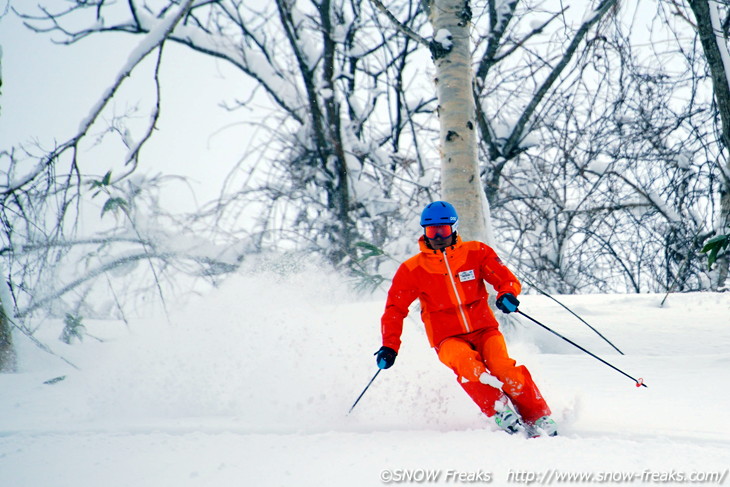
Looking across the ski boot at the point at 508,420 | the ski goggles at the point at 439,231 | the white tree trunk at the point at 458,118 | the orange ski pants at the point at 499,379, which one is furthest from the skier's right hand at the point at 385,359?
the white tree trunk at the point at 458,118

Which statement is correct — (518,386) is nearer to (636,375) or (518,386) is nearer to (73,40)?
(636,375)

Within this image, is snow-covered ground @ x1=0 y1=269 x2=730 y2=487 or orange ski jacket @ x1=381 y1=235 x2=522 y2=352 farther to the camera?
orange ski jacket @ x1=381 y1=235 x2=522 y2=352

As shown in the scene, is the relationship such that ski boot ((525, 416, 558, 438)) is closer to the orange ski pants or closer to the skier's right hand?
the orange ski pants

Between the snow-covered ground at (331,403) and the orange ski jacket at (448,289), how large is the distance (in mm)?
462

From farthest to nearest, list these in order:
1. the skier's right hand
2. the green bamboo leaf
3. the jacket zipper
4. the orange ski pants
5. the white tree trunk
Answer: the green bamboo leaf
the white tree trunk
the jacket zipper
the skier's right hand
the orange ski pants

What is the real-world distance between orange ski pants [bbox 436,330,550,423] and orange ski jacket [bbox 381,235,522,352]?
0.63 feet

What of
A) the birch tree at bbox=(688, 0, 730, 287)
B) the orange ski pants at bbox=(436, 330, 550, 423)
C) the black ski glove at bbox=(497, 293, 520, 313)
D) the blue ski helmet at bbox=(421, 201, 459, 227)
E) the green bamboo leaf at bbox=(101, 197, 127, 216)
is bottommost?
the orange ski pants at bbox=(436, 330, 550, 423)

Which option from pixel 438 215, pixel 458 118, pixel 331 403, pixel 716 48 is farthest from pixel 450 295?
pixel 716 48

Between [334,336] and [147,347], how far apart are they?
1.63 metres

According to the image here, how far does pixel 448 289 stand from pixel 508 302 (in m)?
0.34

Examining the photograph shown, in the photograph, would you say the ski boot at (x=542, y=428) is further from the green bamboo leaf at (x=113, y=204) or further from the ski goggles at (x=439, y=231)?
the green bamboo leaf at (x=113, y=204)

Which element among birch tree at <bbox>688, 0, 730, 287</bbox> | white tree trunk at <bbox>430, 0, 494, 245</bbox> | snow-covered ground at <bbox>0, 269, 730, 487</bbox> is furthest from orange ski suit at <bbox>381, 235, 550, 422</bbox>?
birch tree at <bbox>688, 0, 730, 287</bbox>

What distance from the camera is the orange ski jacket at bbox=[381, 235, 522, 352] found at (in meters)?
2.63

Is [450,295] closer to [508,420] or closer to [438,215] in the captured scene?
[438,215]
